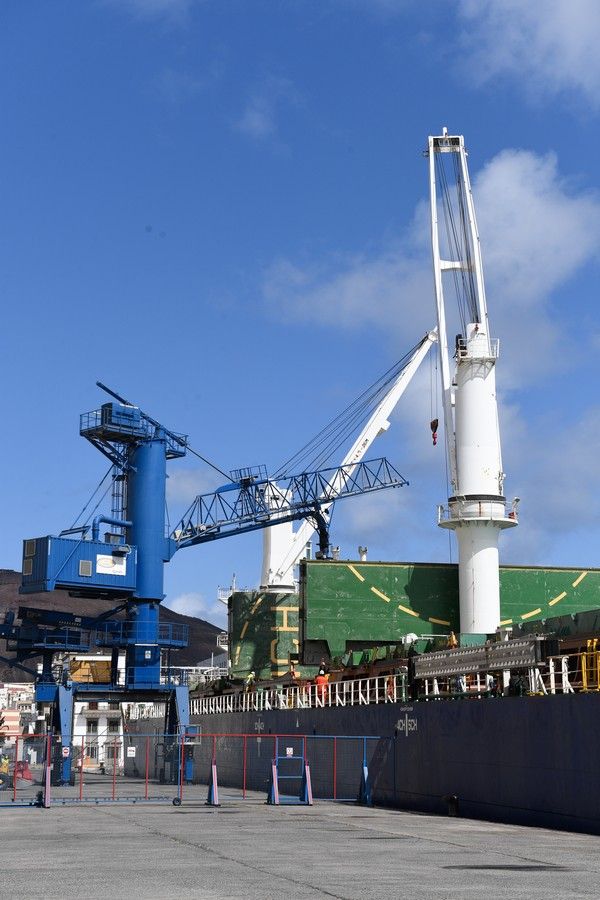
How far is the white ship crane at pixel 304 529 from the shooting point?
82.1 metres

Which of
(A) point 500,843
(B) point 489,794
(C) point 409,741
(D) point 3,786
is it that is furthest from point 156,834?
(D) point 3,786

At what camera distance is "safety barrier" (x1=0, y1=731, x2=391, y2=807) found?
122 feet

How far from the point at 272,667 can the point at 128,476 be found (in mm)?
14815

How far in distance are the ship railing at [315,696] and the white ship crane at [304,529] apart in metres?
20.9

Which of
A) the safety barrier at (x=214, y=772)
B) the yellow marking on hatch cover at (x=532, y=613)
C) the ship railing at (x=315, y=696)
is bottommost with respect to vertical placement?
the safety barrier at (x=214, y=772)

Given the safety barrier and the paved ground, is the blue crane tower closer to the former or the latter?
the safety barrier

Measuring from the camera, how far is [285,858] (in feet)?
66.8

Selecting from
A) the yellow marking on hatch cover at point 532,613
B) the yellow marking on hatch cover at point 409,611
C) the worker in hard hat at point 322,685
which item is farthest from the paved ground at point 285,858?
the yellow marking on hatch cover at point 532,613

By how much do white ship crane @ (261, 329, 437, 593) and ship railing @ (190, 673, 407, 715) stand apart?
2086 cm

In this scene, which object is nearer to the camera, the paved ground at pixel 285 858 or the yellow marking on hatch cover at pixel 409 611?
the paved ground at pixel 285 858

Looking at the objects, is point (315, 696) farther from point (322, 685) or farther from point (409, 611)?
point (409, 611)

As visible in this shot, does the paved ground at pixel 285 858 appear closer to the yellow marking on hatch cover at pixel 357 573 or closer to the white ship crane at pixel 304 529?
the yellow marking on hatch cover at pixel 357 573

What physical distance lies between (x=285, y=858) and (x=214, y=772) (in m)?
15.9

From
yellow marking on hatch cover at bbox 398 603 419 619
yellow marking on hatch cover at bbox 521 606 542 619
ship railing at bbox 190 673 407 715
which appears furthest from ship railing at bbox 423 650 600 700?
yellow marking on hatch cover at bbox 521 606 542 619
